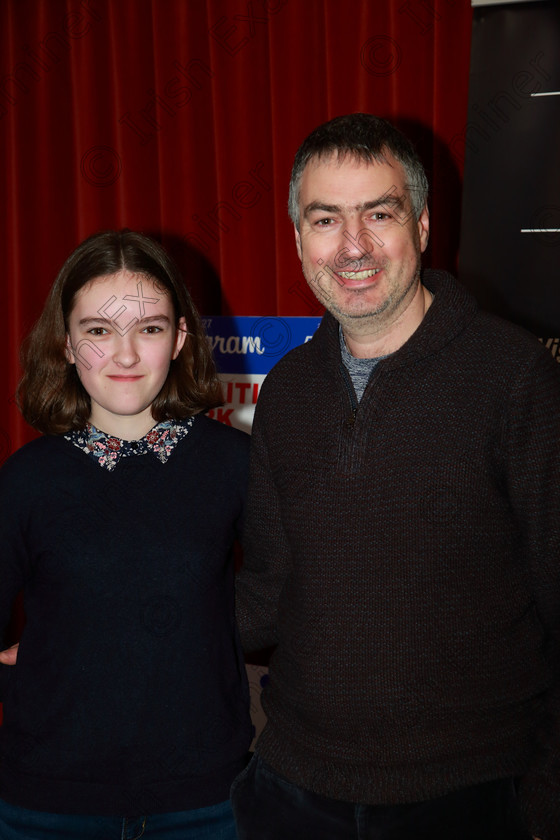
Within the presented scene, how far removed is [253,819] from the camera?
1254 millimetres

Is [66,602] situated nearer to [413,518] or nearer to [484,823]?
[413,518]

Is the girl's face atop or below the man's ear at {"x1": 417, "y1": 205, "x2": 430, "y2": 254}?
below

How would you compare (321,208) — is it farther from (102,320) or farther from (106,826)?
(106,826)

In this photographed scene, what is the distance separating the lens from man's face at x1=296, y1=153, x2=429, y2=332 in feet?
4.17

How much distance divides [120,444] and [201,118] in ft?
6.29

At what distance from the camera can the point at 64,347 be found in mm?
1454

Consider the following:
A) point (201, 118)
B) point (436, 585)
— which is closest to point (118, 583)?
point (436, 585)

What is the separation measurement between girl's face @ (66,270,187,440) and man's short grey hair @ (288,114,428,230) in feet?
1.19

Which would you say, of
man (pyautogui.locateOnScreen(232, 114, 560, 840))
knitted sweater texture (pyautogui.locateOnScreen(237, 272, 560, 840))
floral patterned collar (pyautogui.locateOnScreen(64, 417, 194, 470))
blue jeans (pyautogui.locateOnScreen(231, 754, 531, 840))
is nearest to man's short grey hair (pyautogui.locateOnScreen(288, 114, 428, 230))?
man (pyautogui.locateOnScreen(232, 114, 560, 840))

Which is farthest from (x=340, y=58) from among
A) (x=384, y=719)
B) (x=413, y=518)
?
(x=384, y=719)

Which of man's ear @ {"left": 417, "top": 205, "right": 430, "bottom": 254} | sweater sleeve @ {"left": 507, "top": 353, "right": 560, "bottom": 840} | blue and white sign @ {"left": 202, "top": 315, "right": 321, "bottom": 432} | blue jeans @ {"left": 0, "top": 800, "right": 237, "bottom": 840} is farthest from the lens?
blue and white sign @ {"left": 202, "top": 315, "right": 321, "bottom": 432}

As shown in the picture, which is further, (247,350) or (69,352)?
(247,350)

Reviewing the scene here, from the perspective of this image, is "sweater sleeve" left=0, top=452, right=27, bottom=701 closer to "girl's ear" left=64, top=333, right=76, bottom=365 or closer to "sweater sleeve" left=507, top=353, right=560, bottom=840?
"girl's ear" left=64, top=333, right=76, bottom=365

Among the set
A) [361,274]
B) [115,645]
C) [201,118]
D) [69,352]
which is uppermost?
[201,118]
